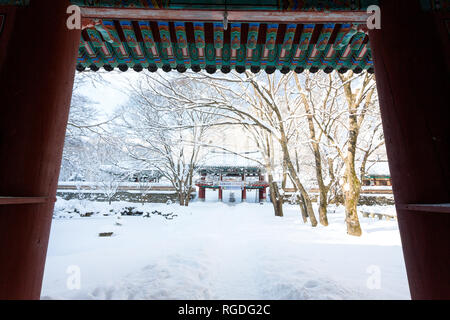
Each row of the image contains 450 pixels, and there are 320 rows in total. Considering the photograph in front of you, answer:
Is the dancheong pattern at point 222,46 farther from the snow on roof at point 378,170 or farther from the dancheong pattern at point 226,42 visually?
the snow on roof at point 378,170

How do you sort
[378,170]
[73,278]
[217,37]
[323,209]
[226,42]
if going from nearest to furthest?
[217,37] → [226,42] → [73,278] → [323,209] → [378,170]

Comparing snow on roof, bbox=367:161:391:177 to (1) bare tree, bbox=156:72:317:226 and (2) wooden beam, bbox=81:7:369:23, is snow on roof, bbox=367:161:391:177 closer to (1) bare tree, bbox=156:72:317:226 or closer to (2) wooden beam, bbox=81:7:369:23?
(1) bare tree, bbox=156:72:317:226

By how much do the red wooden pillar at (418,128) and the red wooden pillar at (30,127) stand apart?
2888 mm

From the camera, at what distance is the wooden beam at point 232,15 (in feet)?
7.30

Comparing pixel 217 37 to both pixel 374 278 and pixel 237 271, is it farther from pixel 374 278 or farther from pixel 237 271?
pixel 374 278

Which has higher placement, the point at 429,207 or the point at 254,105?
the point at 254,105

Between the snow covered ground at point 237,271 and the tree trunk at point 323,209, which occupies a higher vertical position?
the tree trunk at point 323,209

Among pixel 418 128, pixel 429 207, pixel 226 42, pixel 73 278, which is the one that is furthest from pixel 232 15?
pixel 73 278

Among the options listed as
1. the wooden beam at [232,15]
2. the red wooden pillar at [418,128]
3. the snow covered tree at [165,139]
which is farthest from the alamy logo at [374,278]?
the snow covered tree at [165,139]

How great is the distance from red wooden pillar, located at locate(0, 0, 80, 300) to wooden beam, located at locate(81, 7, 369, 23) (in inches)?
16.4

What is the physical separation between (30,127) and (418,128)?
3.15 m

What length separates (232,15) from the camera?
225cm

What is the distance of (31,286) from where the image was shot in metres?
1.75

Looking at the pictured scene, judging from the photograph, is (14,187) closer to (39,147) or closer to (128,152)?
(39,147)
